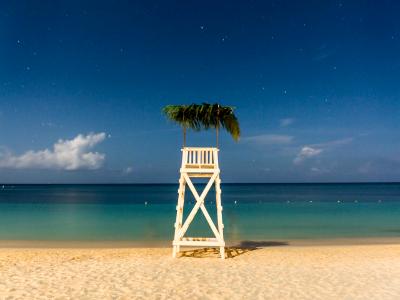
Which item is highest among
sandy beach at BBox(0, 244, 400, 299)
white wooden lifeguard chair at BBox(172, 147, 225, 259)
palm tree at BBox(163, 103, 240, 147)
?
palm tree at BBox(163, 103, 240, 147)

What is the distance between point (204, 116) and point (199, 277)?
Answer: 5.57 meters

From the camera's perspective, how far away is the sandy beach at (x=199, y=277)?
28.8 feet

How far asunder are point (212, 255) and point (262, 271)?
10.1 feet

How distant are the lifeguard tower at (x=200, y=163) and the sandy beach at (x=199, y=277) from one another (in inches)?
27.1

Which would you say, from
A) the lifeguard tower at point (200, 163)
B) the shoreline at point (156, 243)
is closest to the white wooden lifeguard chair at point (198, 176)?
the lifeguard tower at point (200, 163)

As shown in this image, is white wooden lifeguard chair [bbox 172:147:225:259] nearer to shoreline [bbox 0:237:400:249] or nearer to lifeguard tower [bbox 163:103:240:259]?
lifeguard tower [bbox 163:103:240:259]

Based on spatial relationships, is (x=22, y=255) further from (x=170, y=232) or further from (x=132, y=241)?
(x=170, y=232)

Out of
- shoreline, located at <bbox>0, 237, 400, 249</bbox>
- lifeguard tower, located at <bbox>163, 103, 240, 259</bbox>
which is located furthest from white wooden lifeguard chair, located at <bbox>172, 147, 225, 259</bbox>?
shoreline, located at <bbox>0, 237, 400, 249</bbox>

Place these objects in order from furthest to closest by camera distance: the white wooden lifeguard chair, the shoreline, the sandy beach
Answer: the shoreline → the white wooden lifeguard chair → the sandy beach

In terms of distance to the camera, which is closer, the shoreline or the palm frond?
the palm frond

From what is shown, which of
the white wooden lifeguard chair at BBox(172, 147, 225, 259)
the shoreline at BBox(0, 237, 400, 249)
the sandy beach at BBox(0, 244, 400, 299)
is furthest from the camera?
the shoreline at BBox(0, 237, 400, 249)

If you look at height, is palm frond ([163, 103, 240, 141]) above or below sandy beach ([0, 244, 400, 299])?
above

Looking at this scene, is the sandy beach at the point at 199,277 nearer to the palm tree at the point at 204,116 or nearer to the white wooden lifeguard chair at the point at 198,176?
the white wooden lifeguard chair at the point at 198,176

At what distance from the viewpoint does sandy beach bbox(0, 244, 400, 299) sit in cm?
878
